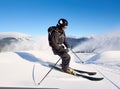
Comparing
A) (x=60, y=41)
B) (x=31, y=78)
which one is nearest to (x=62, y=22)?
(x=60, y=41)

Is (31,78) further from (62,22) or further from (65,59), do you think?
(62,22)

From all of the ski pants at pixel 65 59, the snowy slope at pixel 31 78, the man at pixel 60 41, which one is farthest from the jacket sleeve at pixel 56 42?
the snowy slope at pixel 31 78

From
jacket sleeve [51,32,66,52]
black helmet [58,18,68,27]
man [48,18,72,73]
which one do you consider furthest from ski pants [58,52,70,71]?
black helmet [58,18,68,27]

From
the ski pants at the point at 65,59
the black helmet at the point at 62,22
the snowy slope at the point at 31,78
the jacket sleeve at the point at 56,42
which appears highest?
the black helmet at the point at 62,22

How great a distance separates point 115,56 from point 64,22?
1141cm

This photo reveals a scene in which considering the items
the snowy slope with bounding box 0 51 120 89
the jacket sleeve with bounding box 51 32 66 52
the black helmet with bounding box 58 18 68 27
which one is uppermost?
the black helmet with bounding box 58 18 68 27

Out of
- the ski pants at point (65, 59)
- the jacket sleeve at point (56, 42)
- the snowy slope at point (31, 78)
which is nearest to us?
the snowy slope at point (31, 78)

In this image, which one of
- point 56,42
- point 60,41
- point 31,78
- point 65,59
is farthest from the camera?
point 60,41

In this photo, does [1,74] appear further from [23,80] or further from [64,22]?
[64,22]

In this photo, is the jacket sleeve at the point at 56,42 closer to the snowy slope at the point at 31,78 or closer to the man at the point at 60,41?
the man at the point at 60,41

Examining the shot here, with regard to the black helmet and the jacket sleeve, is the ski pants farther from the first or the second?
the black helmet

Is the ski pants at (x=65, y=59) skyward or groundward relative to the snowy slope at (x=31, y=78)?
skyward

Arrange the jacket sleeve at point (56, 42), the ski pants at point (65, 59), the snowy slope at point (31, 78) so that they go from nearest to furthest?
the snowy slope at point (31, 78) < the jacket sleeve at point (56, 42) < the ski pants at point (65, 59)

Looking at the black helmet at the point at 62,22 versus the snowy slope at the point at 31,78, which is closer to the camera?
the snowy slope at the point at 31,78
